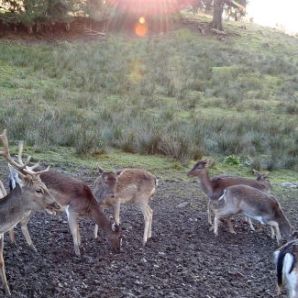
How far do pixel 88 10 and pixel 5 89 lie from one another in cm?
1514

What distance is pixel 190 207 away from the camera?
10359 millimetres

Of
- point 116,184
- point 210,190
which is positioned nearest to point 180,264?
point 116,184

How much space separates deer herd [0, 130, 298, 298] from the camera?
20.6 feet

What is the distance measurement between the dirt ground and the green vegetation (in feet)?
15.2

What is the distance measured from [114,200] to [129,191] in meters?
0.27

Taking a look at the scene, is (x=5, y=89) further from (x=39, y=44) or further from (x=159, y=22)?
(x=159, y=22)

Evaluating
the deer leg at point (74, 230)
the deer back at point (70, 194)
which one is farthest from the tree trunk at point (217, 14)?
the deer leg at point (74, 230)

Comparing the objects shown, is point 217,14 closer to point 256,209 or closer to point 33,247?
point 256,209

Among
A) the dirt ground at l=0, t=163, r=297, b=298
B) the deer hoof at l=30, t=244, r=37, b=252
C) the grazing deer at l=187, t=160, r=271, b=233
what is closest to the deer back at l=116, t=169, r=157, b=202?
the dirt ground at l=0, t=163, r=297, b=298

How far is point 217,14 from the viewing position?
4331cm

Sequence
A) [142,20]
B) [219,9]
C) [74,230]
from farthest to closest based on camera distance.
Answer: [219,9] → [142,20] → [74,230]

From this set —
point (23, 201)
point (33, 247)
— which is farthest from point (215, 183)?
point (23, 201)

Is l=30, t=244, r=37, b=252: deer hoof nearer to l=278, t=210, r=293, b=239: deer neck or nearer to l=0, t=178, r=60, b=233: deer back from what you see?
l=0, t=178, r=60, b=233: deer back

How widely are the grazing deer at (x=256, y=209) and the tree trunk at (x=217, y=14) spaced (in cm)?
3473
